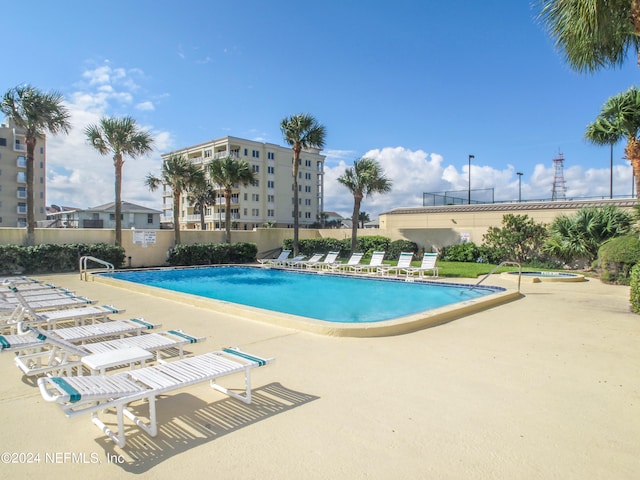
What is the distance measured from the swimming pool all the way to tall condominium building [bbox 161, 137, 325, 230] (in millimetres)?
38816

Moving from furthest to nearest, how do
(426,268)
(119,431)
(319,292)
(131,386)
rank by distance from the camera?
(426,268) < (319,292) < (131,386) < (119,431)

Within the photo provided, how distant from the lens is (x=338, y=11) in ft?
46.2

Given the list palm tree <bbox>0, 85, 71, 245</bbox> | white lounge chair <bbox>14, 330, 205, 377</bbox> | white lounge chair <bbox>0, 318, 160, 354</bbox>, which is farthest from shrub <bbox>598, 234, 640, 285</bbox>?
palm tree <bbox>0, 85, 71, 245</bbox>

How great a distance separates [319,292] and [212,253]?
11651 mm

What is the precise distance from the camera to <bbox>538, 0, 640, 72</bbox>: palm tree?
7.33 m

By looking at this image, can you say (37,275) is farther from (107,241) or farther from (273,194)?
(273,194)

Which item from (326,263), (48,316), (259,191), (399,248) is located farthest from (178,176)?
(259,191)

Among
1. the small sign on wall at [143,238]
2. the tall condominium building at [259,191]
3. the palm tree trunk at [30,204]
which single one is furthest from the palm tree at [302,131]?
the tall condominium building at [259,191]

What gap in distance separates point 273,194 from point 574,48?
57653mm

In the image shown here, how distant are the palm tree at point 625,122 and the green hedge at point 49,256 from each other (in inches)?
900

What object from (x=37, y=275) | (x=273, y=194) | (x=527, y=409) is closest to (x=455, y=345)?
(x=527, y=409)

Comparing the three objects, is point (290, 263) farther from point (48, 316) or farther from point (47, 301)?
point (48, 316)

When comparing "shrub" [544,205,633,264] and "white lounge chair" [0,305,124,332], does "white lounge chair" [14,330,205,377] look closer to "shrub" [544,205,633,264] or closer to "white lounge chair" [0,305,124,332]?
"white lounge chair" [0,305,124,332]

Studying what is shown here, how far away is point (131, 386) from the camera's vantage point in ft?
11.4
